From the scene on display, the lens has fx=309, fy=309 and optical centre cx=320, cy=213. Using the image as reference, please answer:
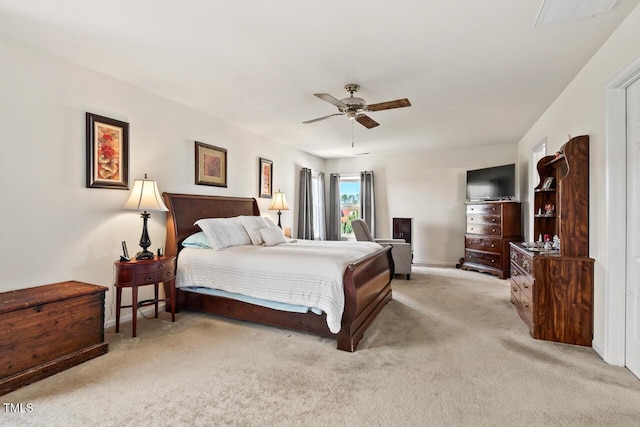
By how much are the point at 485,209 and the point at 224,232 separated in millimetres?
4783

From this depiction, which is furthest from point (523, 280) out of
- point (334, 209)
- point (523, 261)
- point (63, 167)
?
point (334, 209)

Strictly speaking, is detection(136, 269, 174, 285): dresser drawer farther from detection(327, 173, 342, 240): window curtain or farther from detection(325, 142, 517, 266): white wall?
detection(325, 142, 517, 266): white wall

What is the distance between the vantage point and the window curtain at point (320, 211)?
7.29 m

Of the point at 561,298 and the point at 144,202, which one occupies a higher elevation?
the point at 144,202

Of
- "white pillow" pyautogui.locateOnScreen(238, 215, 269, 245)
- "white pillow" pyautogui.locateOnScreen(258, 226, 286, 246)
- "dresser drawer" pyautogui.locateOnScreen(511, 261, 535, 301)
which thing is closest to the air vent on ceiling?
"dresser drawer" pyautogui.locateOnScreen(511, 261, 535, 301)

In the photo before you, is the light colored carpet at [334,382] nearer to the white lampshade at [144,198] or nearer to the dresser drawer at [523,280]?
the dresser drawer at [523,280]

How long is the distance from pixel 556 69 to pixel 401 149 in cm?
384

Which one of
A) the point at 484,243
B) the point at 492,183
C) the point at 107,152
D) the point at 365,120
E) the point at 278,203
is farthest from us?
the point at 492,183

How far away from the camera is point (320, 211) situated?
750 centimetres

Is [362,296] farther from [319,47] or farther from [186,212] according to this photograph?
[186,212]

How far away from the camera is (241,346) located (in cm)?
272

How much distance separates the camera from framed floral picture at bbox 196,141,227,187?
4.22 m

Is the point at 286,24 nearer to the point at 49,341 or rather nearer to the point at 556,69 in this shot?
the point at 556,69

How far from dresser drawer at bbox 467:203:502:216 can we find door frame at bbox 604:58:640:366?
328cm
